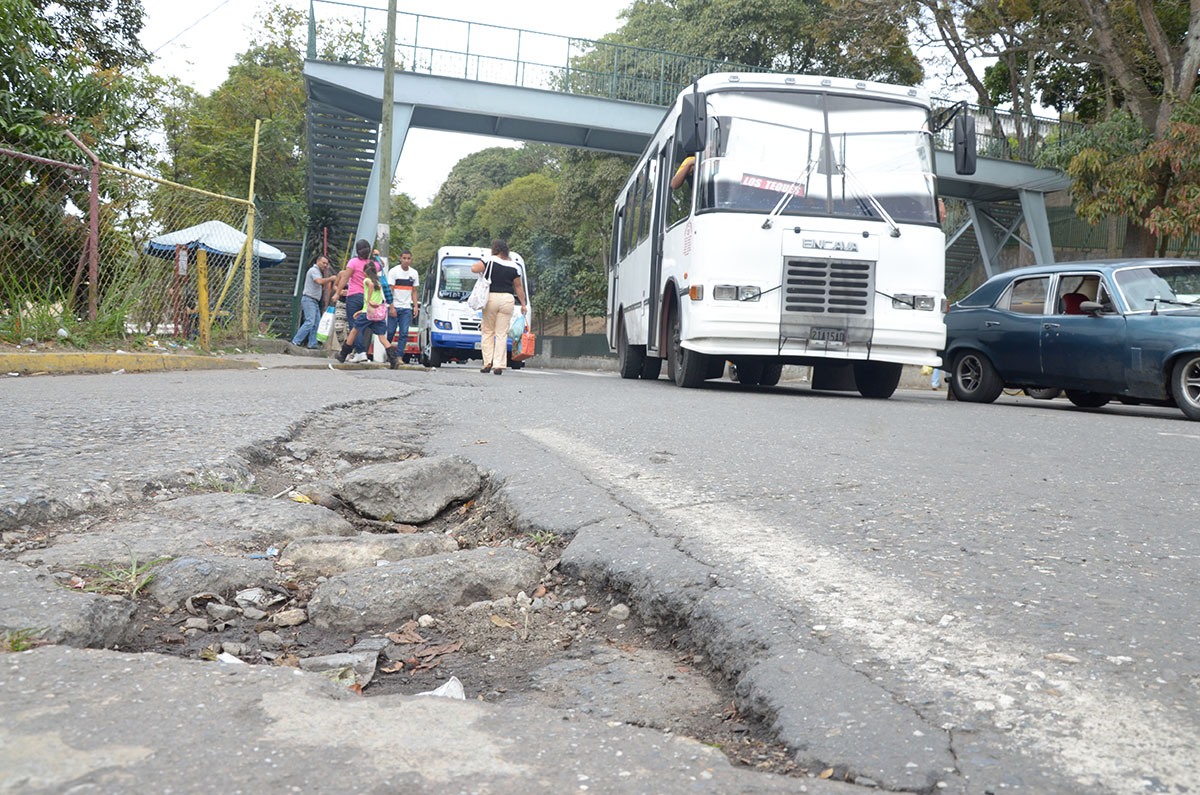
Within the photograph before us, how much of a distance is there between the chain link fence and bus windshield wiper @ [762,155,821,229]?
252 inches

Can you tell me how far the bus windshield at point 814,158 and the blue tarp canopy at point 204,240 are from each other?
6.01 metres

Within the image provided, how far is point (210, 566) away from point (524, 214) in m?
43.1

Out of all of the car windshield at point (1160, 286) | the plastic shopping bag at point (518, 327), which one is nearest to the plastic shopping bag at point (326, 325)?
the plastic shopping bag at point (518, 327)

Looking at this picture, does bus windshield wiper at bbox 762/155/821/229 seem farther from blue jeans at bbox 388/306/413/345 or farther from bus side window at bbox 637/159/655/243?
blue jeans at bbox 388/306/413/345

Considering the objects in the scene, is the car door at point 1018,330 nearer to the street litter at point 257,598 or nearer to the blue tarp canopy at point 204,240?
the street litter at point 257,598

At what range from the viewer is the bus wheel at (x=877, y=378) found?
10.2m

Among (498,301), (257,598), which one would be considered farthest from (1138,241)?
(257,598)

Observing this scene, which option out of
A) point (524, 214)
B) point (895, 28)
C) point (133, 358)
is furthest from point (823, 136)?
point (524, 214)

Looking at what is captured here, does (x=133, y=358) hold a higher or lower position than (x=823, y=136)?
lower

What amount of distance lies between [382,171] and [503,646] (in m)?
16.6

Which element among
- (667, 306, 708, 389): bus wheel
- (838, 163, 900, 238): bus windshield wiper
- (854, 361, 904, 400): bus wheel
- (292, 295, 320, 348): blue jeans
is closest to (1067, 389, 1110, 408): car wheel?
(854, 361, 904, 400): bus wheel

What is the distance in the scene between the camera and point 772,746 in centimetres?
175

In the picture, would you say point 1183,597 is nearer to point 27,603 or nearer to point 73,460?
Result: point 27,603

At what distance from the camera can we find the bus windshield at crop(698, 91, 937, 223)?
9.24m
